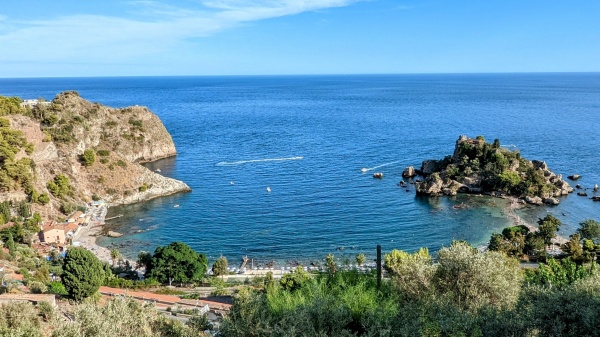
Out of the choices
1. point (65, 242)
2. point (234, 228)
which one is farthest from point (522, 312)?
point (65, 242)

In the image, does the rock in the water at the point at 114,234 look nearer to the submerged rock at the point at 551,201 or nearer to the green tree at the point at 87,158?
the green tree at the point at 87,158

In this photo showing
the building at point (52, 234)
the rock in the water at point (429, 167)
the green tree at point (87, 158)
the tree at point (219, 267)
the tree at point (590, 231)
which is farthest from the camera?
the rock in the water at point (429, 167)

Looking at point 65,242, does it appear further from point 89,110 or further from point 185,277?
point 89,110

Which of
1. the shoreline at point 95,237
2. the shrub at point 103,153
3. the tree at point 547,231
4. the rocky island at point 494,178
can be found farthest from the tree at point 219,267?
the shrub at point 103,153

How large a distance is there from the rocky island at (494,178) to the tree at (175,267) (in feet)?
140

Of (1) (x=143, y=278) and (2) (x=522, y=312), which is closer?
(2) (x=522, y=312)

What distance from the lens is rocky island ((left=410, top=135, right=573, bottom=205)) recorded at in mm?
71500

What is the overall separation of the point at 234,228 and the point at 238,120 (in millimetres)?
105922

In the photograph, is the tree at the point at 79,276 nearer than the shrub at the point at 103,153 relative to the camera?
Yes

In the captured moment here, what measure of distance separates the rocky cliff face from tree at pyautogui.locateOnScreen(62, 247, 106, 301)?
33038 mm

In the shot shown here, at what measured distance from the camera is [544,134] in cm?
12581

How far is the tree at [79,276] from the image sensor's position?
3156cm

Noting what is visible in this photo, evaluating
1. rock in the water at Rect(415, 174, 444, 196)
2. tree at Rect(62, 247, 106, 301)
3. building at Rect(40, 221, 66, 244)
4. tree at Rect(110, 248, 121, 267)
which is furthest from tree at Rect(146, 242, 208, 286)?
rock in the water at Rect(415, 174, 444, 196)

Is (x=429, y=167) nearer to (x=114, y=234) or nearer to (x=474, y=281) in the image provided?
(x=114, y=234)
